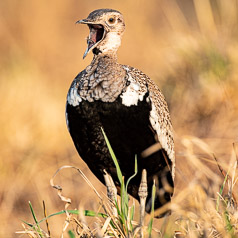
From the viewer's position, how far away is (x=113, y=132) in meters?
3.36

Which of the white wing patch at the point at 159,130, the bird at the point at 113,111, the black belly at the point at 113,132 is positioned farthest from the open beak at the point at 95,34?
the white wing patch at the point at 159,130

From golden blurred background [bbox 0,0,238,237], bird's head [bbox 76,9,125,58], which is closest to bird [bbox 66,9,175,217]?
bird's head [bbox 76,9,125,58]

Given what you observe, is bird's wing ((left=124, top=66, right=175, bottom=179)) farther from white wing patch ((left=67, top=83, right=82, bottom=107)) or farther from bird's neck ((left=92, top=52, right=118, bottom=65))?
white wing patch ((left=67, top=83, right=82, bottom=107))

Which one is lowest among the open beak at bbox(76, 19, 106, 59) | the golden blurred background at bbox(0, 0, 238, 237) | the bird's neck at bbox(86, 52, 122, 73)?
the golden blurred background at bbox(0, 0, 238, 237)

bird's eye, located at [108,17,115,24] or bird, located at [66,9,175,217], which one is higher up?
bird's eye, located at [108,17,115,24]

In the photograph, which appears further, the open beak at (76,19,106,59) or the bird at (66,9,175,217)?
the open beak at (76,19,106,59)

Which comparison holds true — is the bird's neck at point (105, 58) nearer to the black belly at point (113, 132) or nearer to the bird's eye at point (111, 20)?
the bird's eye at point (111, 20)

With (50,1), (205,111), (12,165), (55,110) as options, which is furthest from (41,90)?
(50,1)

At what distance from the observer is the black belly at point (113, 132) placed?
10.9 feet

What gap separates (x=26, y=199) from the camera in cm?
511

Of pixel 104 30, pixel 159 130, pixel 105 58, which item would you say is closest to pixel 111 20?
pixel 104 30

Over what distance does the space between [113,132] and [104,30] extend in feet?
2.10

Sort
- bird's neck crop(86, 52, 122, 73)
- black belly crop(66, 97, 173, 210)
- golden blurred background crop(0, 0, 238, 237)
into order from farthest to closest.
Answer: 1. golden blurred background crop(0, 0, 238, 237)
2. bird's neck crop(86, 52, 122, 73)
3. black belly crop(66, 97, 173, 210)

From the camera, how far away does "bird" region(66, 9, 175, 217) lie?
334 cm
